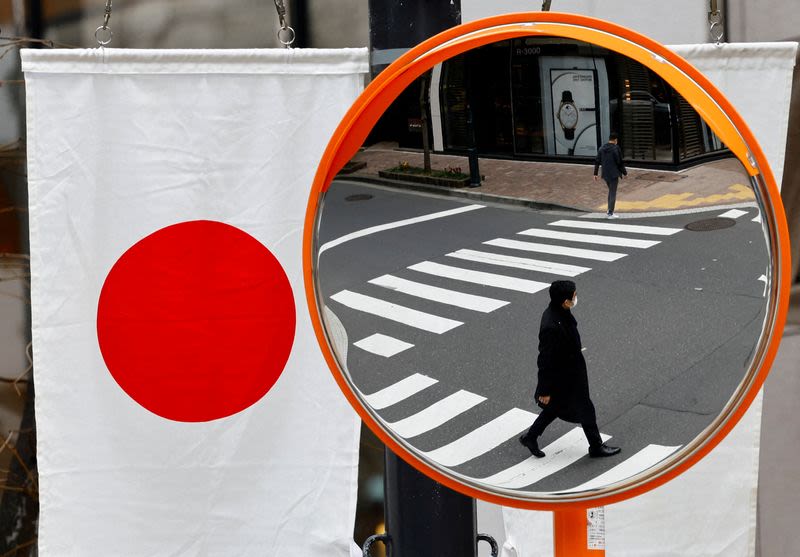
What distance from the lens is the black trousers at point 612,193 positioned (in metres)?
1.01

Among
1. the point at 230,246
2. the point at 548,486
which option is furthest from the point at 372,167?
the point at 230,246

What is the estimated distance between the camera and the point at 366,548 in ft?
4.74

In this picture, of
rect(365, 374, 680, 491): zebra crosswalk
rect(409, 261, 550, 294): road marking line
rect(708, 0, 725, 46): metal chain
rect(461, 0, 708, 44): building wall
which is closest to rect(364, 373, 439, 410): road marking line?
rect(365, 374, 680, 491): zebra crosswalk

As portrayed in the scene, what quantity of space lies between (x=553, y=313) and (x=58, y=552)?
5.21 ft

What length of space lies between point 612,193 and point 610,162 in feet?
0.12

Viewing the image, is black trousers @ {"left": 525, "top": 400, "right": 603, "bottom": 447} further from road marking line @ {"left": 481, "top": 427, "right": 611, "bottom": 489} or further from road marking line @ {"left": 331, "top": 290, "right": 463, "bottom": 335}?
road marking line @ {"left": 331, "top": 290, "right": 463, "bottom": 335}

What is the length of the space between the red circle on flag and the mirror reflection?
940mm

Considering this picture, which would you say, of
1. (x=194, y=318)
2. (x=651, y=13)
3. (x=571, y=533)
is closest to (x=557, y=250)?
(x=571, y=533)

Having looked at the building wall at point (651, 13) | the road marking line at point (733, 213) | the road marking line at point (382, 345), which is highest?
the building wall at point (651, 13)

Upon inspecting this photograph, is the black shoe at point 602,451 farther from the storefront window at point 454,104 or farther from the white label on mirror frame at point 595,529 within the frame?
the storefront window at point 454,104

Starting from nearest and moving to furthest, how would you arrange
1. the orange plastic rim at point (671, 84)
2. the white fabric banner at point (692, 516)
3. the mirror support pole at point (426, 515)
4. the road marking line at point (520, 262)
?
the orange plastic rim at point (671, 84) → the road marking line at point (520, 262) → the mirror support pole at point (426, 515) → the white fabric banner at point (692, 516)

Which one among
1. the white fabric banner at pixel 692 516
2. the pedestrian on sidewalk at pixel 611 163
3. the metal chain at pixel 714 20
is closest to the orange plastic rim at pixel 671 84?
the pedestrian on sidewalk at pixel 611 163

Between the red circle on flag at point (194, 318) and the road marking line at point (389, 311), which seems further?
the red circle on flag at point (194, 318)

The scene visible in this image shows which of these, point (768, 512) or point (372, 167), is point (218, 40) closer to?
point (372, 167)
